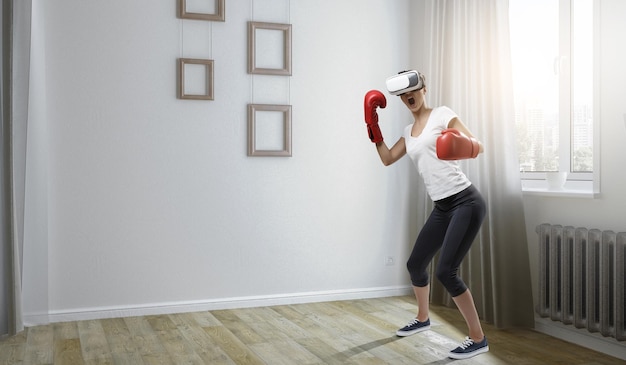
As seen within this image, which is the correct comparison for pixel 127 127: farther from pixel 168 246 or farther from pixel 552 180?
pixel 552 180

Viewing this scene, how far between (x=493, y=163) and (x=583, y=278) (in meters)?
0.91

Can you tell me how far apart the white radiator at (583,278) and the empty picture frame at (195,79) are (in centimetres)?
234

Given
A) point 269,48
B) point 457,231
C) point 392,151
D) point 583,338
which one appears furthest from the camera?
point 269,48

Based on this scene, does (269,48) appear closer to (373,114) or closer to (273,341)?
(373,114)

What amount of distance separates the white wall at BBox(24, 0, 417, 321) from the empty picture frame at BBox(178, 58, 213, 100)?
0.21 feet

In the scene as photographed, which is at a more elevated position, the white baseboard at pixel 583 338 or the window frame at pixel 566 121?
the window frame at pixel 566 121

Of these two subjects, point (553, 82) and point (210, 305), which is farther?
point (210, 305)

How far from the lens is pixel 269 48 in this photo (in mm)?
4719

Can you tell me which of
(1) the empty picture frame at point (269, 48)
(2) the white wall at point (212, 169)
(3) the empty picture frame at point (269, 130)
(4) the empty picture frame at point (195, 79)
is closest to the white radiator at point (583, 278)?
(2) the white wall at point (212, 169)

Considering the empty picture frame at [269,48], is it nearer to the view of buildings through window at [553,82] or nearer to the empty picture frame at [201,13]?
the empty picture frame at [201,13]

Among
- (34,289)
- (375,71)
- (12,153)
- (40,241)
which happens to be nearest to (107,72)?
(12,153)

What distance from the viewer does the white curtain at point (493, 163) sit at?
403 centimetres

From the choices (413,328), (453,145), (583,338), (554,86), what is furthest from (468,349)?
(554,86)

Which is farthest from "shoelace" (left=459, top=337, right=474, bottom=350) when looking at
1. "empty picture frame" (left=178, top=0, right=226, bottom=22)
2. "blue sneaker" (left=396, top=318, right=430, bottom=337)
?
"empty picture frame" (left=178, top=0, right=226, bottom=22)
